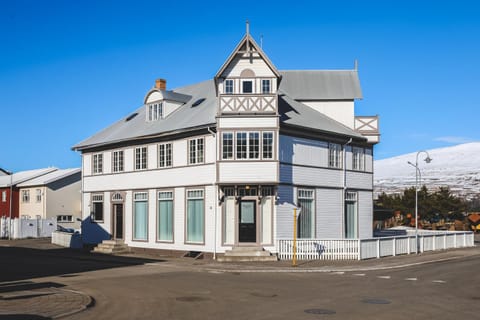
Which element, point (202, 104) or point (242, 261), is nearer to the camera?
point (242, 261)

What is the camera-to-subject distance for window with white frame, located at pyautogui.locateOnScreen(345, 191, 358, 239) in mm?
37688

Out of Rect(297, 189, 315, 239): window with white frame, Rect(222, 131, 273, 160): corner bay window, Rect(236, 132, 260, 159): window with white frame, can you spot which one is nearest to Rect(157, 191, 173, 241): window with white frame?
Rect(222, 131, 273, 160): corner bay window

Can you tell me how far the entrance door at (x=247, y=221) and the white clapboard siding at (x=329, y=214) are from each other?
4444mm

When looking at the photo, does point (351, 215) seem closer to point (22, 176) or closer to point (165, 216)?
point (165, 216)

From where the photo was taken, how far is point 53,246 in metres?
45.5

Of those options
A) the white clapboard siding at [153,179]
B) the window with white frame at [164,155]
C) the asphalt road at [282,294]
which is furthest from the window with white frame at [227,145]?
the asphalt road at [282,294]

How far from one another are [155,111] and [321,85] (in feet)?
36.3

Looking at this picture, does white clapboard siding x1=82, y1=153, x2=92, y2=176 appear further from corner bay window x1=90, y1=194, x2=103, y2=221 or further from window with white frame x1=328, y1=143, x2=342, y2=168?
window with white frame x1=328, y1=143, x2=342, y2=168

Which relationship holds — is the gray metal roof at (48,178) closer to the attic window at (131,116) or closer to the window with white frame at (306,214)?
the attic window at (131,116)

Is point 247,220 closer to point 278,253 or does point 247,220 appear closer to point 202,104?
point 278,253

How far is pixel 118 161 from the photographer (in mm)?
40719

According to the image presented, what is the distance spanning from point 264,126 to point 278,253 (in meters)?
6.66

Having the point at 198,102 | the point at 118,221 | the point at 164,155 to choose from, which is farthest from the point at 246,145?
the point at 118,221

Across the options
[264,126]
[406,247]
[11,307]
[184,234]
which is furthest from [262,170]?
[11,307]
